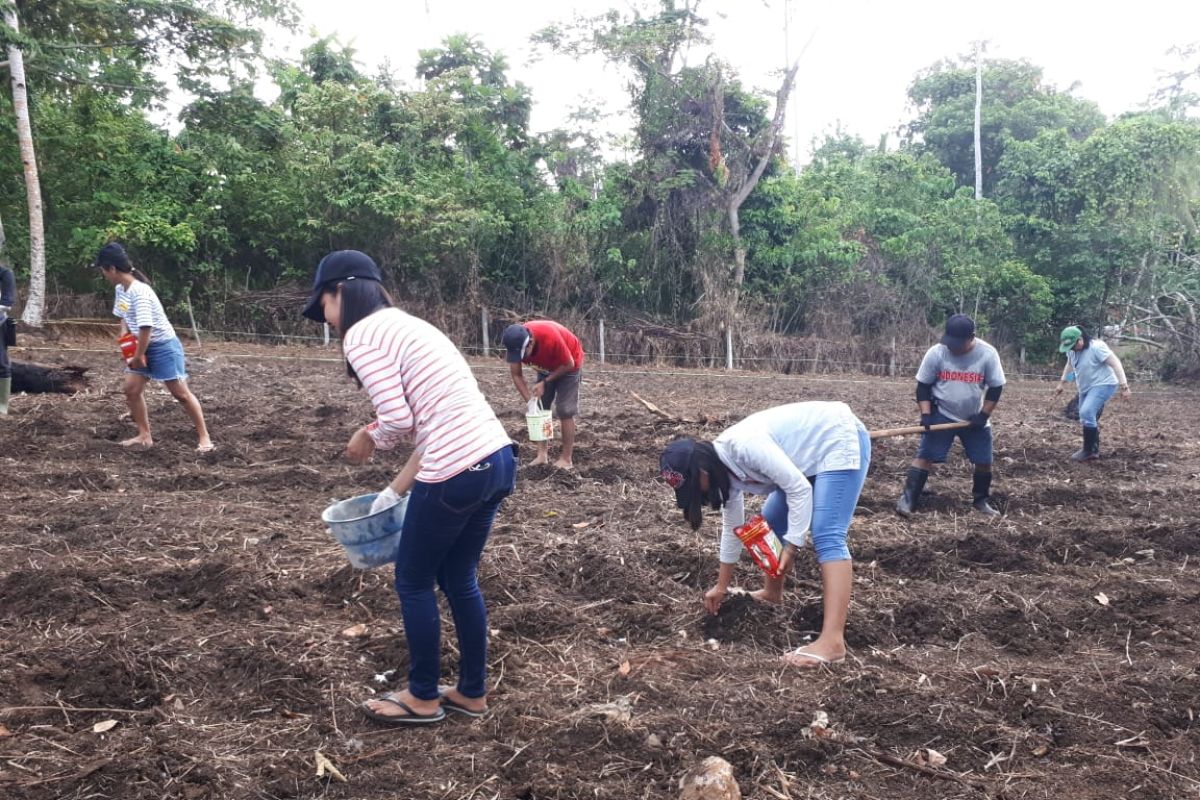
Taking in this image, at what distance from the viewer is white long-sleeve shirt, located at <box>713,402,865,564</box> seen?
3.72 m

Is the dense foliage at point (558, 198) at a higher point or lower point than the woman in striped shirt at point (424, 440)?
higher

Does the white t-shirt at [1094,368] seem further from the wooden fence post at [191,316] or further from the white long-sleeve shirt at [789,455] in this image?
the wooden fence post at [191,316]

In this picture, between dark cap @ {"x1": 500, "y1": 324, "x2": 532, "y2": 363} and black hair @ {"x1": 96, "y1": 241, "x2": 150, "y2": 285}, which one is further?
dark cap @ {"x1": 500, "y1": 324, "x2": 532, "y2": 363}

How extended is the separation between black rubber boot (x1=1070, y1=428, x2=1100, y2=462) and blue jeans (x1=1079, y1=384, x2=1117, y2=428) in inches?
2.6

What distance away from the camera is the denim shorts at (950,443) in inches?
258

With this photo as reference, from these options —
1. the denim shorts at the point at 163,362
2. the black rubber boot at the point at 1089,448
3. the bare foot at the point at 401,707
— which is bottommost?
the bare foot at the point at 401,707

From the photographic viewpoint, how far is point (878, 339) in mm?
21156

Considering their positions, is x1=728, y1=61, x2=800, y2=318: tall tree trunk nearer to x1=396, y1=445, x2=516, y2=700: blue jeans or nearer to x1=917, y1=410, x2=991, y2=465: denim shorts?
x1=917, y1=410, x2=991, y2=465: denim shorts

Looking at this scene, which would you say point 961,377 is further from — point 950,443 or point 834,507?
point 834,507

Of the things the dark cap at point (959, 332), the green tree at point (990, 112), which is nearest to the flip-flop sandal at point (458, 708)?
the dark cap at point (959, 332)

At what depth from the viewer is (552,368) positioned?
7.31 meters

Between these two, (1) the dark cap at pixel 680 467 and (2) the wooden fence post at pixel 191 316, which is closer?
(1) the dark cap at pixel 680 467

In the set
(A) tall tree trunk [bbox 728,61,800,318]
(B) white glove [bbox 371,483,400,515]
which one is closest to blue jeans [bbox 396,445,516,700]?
(B) white glove [bbox 371,483,400,515]

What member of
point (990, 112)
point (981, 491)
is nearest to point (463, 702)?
point (981, 491)
